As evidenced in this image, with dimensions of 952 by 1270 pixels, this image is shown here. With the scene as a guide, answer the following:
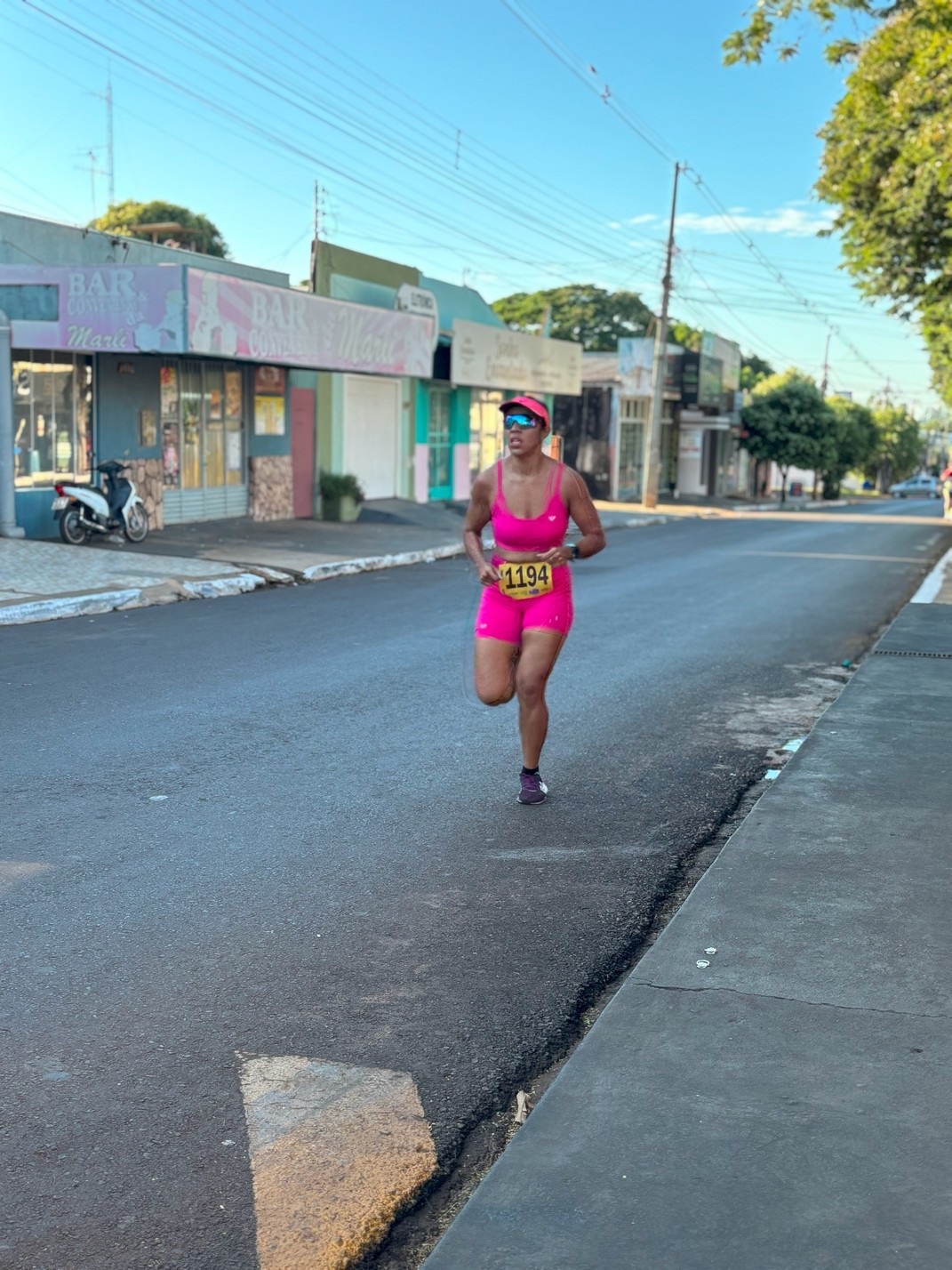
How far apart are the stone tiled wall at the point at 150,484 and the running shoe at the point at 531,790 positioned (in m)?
15.5

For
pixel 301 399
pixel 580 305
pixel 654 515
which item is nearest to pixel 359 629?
pixel 301 399

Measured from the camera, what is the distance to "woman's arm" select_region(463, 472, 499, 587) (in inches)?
241

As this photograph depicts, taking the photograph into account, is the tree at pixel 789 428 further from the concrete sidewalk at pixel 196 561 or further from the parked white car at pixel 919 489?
the concrete sidewalk at pixel 196 561

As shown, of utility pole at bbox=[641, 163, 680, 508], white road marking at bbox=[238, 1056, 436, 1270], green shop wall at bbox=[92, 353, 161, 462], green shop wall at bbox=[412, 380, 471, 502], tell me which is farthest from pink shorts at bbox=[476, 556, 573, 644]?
utility pole at bbox=[641, 163, 680, 508]

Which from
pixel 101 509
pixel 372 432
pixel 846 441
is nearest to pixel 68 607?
pixel 101 509

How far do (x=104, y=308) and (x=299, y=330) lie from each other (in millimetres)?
4115

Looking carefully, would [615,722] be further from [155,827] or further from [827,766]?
[155,827]

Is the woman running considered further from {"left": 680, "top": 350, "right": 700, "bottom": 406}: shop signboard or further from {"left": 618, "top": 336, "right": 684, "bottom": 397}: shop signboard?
{"left": 680, "top": 350, "right": 700, "bottom": 406}: shop signboard

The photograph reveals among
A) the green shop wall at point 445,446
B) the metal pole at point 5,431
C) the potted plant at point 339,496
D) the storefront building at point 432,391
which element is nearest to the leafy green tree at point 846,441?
the storefront building at point 432,391

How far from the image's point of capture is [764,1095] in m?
3.30

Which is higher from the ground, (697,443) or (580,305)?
(580,305)

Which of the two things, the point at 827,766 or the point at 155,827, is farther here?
the point at 827,766

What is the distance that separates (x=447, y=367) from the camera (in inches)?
1253

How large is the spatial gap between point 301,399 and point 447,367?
21.7ft
